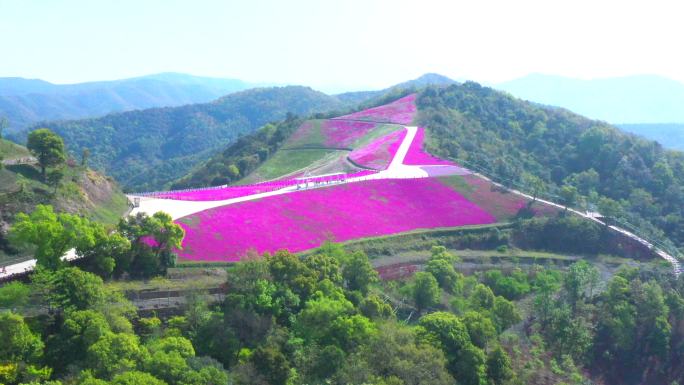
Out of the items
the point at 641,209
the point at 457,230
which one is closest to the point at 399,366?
the point at 457,230

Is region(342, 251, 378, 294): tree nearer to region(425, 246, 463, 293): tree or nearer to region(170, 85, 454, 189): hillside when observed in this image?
region(425, 246, 463, 293): tree

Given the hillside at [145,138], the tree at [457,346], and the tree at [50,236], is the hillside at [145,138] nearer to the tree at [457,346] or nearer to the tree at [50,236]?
the tree at [50,236]

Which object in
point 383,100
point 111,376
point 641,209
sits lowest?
point 641,209

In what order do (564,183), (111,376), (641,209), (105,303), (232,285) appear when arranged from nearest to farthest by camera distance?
(111,376) → (105,303) → (232,285) → (641,209) → (564,183)

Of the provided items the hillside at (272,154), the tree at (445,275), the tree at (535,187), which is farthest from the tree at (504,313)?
the hillside at (272,154)

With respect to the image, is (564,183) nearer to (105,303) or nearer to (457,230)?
(457,230)

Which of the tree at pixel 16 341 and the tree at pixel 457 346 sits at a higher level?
the tree at pixel 16 341
